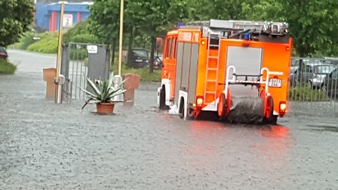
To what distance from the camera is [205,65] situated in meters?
21.5

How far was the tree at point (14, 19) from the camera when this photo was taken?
4294 cm

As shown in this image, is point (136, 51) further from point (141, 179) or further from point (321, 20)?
point (141, 179)

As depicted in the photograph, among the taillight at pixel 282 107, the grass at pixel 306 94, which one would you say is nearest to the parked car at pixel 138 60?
the grass at pixel 306 94

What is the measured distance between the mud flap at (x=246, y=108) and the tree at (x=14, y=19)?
2364 cm

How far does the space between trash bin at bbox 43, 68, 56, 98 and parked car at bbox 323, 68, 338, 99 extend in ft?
32.5

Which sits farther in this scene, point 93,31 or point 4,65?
point 93,31

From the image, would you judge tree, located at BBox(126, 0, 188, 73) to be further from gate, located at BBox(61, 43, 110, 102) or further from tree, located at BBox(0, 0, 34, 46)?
gate, located at BBox(61, 43, 110, 102)

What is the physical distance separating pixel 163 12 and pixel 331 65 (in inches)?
618

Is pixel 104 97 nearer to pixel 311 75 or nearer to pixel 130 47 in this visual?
pixel 311 75

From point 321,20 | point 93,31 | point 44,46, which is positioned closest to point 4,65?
point 93,31

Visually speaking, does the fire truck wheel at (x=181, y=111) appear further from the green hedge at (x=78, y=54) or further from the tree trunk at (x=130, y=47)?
the tree trunk at (x=130, y=47)

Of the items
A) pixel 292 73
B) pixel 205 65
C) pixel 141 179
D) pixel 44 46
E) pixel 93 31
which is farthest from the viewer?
pixel 44 46

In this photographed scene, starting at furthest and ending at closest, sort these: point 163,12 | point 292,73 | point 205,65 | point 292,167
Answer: point 163,12 → point 292,73 → point 205,65 → point 292,167

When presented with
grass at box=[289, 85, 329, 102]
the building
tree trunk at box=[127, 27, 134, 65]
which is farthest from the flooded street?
the building
